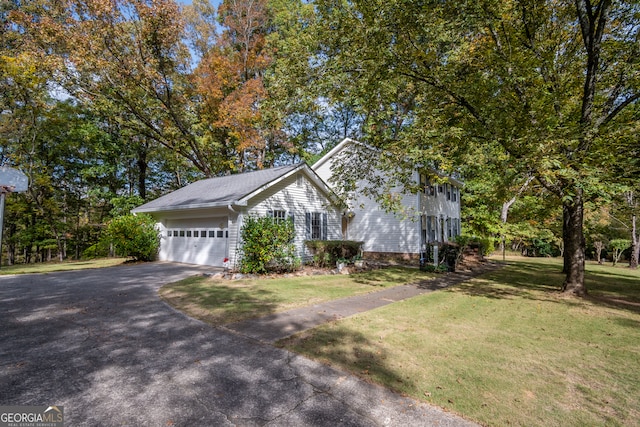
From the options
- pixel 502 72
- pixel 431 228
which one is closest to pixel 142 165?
pixel 431 228

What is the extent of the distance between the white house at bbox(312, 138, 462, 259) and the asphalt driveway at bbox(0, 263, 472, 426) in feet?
40.2

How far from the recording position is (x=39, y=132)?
21453mm

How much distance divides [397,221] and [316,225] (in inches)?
203

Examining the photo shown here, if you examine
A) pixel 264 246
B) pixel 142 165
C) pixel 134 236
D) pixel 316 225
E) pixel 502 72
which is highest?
pixel 142 165

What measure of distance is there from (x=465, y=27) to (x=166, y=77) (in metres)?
17.0

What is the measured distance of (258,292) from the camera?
28.7ft

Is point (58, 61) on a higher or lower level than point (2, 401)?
higher

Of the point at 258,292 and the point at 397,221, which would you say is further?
the point at 397,221

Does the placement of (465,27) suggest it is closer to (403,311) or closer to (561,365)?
(403,311)

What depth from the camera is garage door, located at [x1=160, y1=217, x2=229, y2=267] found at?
1420 centimetres

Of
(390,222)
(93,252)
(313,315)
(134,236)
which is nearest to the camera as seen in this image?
(313,315)

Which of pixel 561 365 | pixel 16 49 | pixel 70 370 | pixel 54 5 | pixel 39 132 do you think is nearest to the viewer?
pixel 70 370

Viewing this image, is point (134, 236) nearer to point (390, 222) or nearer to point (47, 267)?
point (47, 267)

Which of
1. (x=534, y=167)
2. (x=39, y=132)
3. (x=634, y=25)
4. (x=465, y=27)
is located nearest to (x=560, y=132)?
(x=534, y=167)
